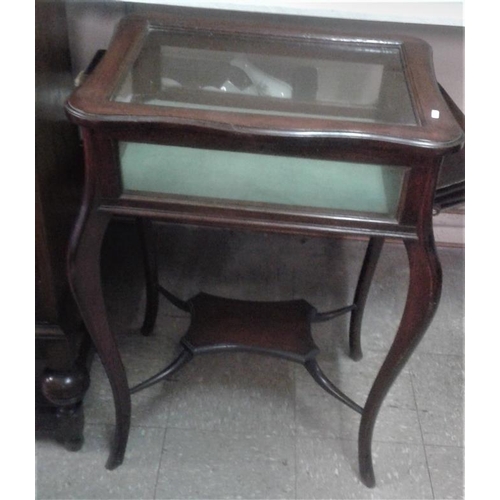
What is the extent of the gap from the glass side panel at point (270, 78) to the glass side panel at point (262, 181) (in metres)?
0.06

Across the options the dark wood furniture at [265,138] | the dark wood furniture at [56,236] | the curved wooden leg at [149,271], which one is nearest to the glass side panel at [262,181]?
the dark wood furniture at [265,138]

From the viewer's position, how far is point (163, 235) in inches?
60.4

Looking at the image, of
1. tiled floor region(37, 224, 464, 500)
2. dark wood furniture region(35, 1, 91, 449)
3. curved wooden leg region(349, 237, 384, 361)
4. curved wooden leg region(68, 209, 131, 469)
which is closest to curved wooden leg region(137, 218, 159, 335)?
tiled floor region(37, 224, 464, 500)

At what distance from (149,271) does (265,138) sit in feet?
1.96

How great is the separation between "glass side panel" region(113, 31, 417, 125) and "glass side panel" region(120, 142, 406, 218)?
6cm

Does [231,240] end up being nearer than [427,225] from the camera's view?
No

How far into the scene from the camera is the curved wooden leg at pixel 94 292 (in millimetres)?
779

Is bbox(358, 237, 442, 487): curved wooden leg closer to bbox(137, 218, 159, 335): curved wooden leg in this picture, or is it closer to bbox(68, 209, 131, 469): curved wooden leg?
bbox(68, 209, 131, 469): curved wooden leg

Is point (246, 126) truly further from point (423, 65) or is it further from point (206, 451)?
point (206, 451)

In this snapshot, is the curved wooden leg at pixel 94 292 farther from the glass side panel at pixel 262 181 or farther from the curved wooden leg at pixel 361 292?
the curved wooden leg at pixel 361 292

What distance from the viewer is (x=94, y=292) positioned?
2.76ft

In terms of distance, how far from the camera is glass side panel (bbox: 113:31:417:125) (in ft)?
2.45

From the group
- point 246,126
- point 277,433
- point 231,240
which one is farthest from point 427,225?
point 231,240
